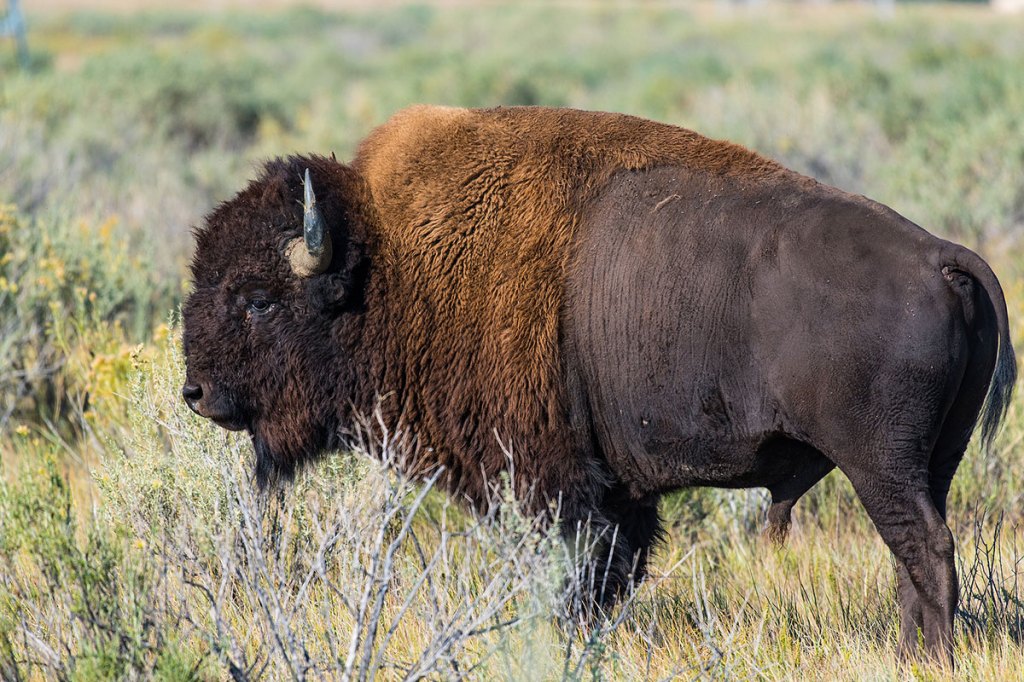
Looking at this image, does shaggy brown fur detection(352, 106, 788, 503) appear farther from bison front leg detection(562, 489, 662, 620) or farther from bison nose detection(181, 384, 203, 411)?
bison nose detection(181, 384, 203, 411)

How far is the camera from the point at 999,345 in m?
3.60

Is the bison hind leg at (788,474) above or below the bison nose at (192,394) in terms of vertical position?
below

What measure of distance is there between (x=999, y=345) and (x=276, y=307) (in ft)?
8.19

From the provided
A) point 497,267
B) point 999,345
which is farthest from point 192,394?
point 999,345

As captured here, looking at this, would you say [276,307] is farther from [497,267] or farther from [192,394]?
[497,267]

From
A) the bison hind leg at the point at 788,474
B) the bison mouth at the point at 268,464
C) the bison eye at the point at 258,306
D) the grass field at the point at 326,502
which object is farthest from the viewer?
the bison mouth at the point at 268,464

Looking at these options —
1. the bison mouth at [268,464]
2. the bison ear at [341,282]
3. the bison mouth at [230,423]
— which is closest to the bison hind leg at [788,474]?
the bison ear at [341,282]

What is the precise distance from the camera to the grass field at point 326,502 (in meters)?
3.30

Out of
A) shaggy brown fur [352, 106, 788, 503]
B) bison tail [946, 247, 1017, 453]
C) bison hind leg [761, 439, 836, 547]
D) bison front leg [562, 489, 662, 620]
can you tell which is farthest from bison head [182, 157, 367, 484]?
bison tail [946, 247, 1017, 453]

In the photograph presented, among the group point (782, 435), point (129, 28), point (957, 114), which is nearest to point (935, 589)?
point (782, 435)

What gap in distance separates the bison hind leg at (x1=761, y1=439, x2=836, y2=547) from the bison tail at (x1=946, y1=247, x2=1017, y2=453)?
0.53m

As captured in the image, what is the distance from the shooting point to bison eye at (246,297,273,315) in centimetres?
419

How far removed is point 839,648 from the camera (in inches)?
150

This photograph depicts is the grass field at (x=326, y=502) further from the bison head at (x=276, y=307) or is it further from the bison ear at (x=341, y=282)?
the bison ear at (x=341, y=282)
